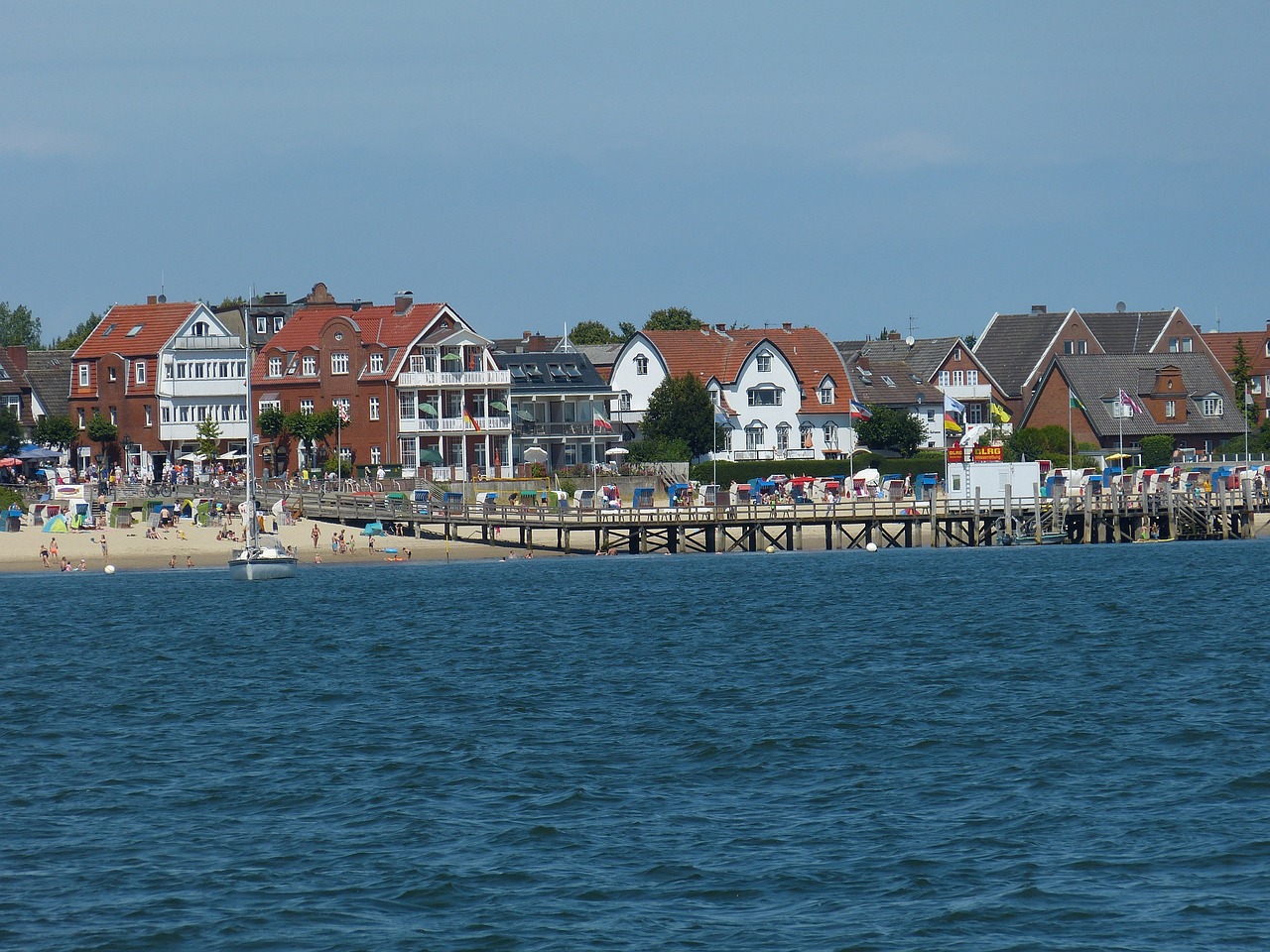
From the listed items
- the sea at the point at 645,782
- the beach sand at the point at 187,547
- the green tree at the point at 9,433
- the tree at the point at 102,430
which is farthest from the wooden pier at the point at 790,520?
the green tree at the point at 9,433

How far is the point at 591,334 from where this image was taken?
144 m

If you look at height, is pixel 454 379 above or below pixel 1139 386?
above

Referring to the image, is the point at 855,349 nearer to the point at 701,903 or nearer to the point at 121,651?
the point at 121,651

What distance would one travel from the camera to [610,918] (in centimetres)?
1930

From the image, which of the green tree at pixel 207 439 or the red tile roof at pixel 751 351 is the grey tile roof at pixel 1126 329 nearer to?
the red tile roof at pixel 751 351

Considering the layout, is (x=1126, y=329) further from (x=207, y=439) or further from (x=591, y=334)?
(x=207, y=439)

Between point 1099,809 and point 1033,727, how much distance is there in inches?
266

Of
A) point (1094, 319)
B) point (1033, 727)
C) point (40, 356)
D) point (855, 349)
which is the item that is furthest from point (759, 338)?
point (1033, 727)

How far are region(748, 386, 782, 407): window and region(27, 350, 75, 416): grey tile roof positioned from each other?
128 feet

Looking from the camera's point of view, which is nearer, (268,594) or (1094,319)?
(268,594)

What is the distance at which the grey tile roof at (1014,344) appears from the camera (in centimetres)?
11831

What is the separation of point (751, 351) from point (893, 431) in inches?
374

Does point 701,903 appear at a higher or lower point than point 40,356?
lower

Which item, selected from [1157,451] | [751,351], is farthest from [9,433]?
[1157,451]
